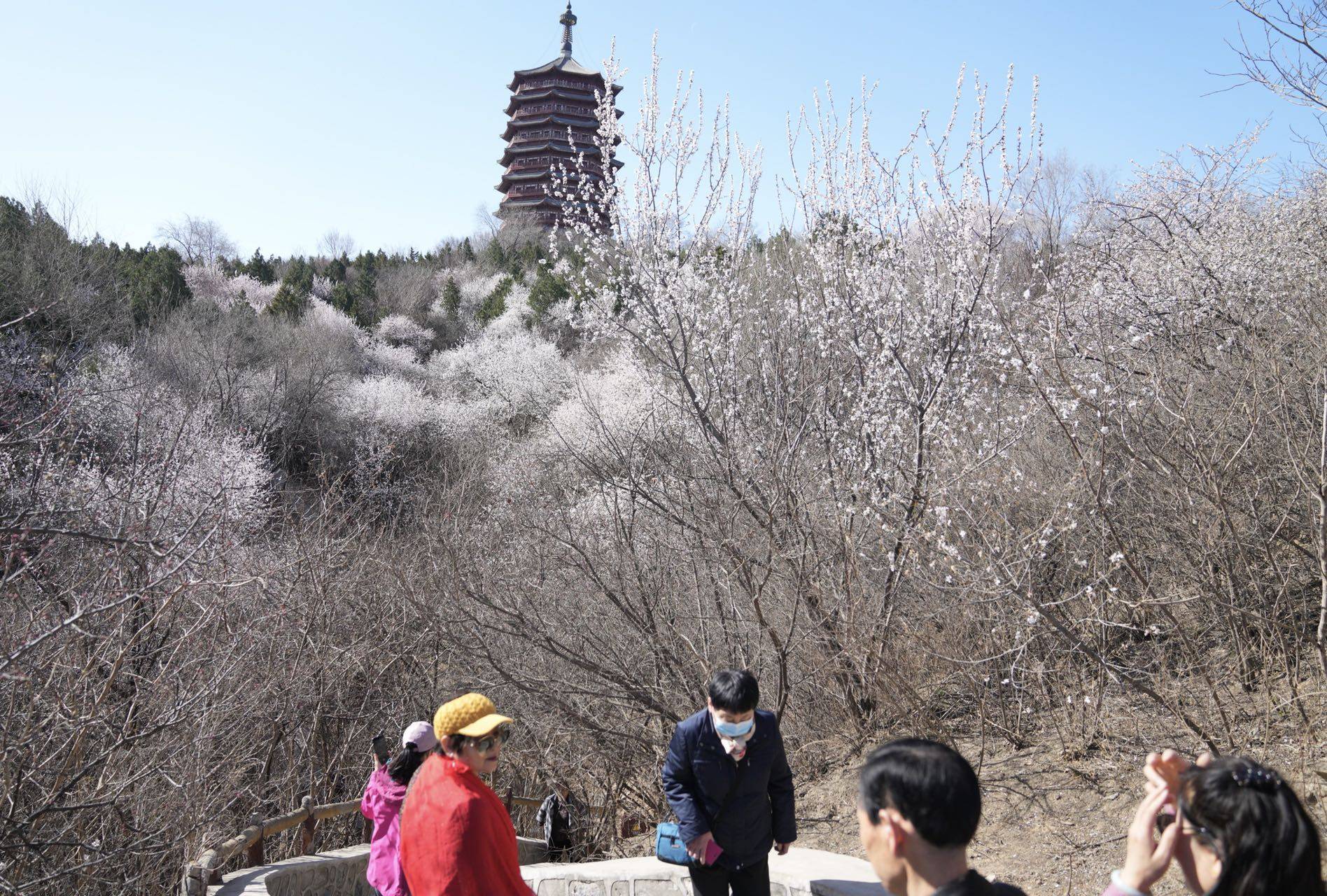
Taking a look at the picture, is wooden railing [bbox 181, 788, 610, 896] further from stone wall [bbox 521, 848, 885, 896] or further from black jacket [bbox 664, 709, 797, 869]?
black jacket [bbox 664, 709, 797, 869]

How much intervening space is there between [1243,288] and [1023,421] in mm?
4828

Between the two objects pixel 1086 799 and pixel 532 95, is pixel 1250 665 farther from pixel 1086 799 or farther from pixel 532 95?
pixel 532 95

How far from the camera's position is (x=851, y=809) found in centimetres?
744

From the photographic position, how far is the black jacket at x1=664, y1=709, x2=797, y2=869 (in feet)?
12.0

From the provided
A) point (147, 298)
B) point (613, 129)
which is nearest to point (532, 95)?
point (147, 298)

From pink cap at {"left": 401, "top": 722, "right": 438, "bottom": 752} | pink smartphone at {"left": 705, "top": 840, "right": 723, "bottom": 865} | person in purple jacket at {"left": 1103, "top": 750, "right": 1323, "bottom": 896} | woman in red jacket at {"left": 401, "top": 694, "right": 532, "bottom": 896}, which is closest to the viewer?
person in purple jacket at {"left": 1103, "top": 750, "right": 1323, "bottom": 896}

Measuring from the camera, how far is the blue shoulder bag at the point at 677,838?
3.65 m

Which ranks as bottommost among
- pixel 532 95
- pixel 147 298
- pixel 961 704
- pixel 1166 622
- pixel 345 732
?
pixel 345 732

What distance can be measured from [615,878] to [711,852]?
1855 mm

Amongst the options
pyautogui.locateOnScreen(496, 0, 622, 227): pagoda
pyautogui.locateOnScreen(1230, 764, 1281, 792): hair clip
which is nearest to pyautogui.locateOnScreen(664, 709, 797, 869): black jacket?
pyautogui.locateOnScreen(1230, 764, 1281, 792): hair clip

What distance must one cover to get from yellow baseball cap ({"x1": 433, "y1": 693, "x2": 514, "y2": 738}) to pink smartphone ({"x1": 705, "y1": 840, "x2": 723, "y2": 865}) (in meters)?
1.03

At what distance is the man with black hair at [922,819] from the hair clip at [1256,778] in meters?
0.48

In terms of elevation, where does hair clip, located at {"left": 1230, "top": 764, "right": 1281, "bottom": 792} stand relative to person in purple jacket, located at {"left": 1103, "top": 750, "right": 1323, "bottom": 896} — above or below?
above

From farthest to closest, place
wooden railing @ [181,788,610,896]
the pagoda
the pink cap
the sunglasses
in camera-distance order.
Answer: the pagoda, wooden railing @ [181,788,610,896], the pink cap, the sunglasses
